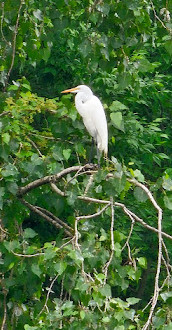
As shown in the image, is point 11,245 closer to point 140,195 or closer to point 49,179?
point 49,179

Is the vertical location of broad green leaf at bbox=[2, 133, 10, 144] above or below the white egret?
above

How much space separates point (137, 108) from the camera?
29.5 feet

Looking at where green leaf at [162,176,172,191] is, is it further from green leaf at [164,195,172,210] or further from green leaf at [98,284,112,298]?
green leaf at [98,284,112,298]

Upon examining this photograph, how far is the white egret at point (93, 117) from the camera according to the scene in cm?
570

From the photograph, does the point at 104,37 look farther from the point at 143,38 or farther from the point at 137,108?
the point at 137,108

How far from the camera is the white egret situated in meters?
5.70

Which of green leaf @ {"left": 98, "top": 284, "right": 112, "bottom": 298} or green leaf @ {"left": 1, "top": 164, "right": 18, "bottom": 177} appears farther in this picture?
green leaf @ {"left": 1, "top": 164, "right": 18, "bottom": 177}

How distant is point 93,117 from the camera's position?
5883mm

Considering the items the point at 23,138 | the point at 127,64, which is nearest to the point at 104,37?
the point at 127,64

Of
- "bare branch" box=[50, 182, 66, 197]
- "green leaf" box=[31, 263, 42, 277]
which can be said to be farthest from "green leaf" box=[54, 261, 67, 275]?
"bare branch" box=[50, 182, 66, 197]

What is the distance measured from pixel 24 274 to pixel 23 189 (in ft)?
1.41

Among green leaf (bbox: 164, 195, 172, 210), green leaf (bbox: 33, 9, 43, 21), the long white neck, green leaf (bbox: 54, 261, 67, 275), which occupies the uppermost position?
green leaf (bbox: 33, 9, 43, 21)

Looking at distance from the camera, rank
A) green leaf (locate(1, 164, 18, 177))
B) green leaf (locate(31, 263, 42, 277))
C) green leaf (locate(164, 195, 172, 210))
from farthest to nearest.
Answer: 1. green leaf (locate(1, 164, 18, 177))
2. green leaf (locate(31, 263, 42, 277))
3. green leaf (locate(164, 195, 172, 210))

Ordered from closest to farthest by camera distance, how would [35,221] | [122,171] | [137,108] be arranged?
1. [122,171]
2. [35,221]
3. [137,108]
